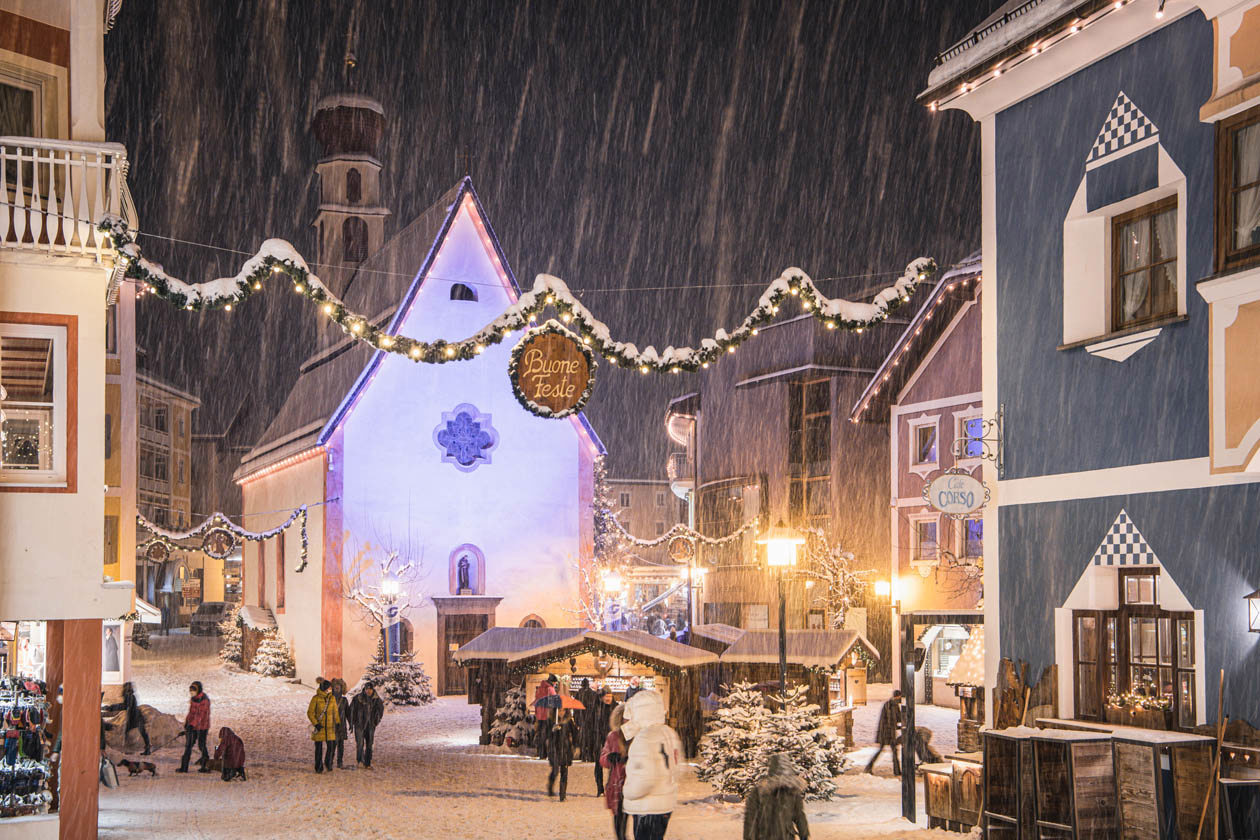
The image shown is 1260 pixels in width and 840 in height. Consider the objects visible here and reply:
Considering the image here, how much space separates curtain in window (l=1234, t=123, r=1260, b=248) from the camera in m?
10.7

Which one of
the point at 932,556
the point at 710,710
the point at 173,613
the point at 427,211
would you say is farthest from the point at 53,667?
the point at 173,613

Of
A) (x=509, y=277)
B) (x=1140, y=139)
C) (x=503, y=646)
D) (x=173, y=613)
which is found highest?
(x=509, y=277)

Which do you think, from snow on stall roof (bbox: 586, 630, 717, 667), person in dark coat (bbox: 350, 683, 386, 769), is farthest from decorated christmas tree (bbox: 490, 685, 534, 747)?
person in dark coat (bbox: 350, 683, 386, 769)

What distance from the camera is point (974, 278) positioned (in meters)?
28.6

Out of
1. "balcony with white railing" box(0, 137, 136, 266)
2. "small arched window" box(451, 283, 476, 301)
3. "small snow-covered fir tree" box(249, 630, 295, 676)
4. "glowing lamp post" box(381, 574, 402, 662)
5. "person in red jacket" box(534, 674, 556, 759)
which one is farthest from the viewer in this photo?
"small snow-covered fir tree" box(249, 630, 295, 676)

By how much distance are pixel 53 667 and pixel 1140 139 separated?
1495 centimetres

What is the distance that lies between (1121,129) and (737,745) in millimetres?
9111

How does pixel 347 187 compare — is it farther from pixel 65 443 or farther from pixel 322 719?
pixel 65 443

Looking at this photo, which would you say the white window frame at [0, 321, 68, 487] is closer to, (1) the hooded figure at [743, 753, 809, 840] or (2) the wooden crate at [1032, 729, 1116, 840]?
(1) the hooded figure at [743, 753, 809, 840]

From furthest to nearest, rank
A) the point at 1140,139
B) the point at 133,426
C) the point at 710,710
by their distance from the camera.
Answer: the point at 133,426 → the point at 710,710 → the point at 1140,139

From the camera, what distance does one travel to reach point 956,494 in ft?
44.7

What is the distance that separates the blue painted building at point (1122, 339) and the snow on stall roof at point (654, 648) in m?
6.99

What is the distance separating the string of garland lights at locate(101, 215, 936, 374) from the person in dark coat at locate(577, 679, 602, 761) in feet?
22.0

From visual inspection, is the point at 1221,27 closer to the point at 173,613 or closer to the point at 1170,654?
the point at 1170,654
